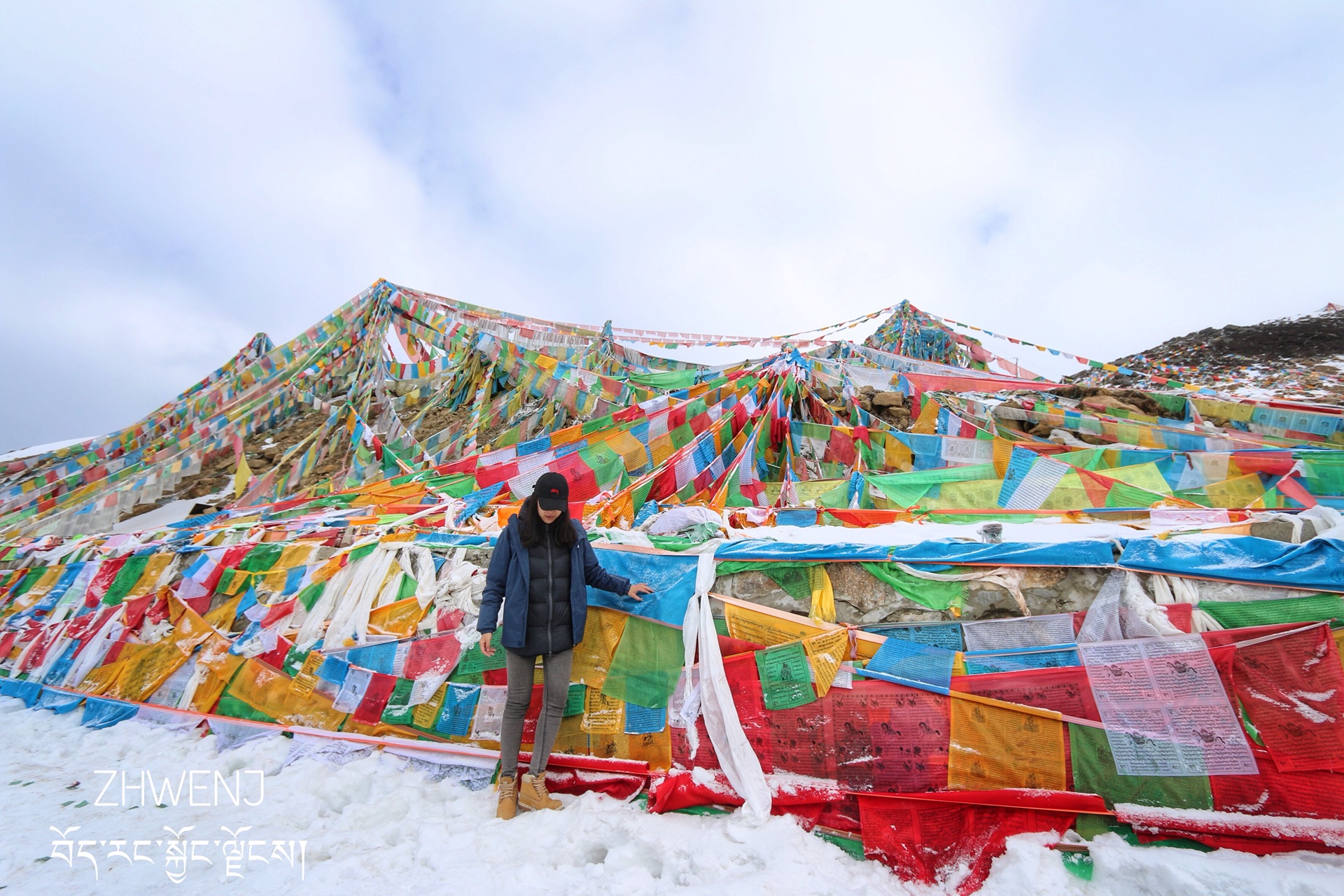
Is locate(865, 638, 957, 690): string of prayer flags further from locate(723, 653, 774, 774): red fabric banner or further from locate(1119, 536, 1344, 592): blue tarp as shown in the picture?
locate(1119, 536, 1344, 592): blue tarp

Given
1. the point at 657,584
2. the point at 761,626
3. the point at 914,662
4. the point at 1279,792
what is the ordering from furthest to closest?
the point at 657,584 → the point at 761,626 → the point at 914,662 → the point at 1279,792

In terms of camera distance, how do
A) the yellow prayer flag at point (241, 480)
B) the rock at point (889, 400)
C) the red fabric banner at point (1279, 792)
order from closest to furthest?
the red fabric banner at point (1279, 792) → the yellow prayer flag at point (241, 480) → the rock at point (889, 400)

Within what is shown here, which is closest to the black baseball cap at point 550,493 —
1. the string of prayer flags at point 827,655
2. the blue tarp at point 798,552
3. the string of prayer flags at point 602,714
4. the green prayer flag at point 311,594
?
the blue tarp at point 798,552

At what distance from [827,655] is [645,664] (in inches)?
42.2

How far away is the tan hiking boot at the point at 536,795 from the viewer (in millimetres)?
3141

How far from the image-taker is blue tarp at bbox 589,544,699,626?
3.49 metres

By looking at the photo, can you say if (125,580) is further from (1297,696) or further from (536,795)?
(1297,696)

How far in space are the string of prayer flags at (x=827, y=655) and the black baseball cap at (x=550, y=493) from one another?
1.54 meters

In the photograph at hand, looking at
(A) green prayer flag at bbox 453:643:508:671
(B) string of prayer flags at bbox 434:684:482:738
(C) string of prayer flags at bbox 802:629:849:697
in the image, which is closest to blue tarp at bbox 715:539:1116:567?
(C) string of prayer flags at bbox 802:629:849:697

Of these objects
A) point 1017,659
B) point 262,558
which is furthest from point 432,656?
point 1017,659

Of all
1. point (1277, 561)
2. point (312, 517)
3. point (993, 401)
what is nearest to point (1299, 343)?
point (993, 401)

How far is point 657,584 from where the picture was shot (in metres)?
3.61

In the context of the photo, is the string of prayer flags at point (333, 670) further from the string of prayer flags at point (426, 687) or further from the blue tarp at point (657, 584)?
the blue tarp at point (657, 584)

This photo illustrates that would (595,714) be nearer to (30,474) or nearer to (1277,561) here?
(1277,561)
